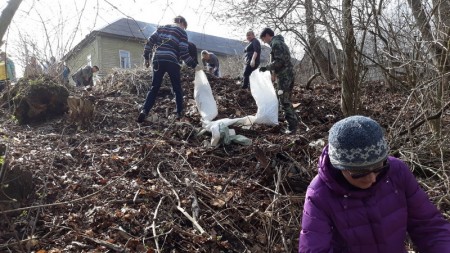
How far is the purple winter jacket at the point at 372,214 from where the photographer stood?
171cm

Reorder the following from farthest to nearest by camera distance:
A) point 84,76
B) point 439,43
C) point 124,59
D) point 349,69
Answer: point 124,59 → point 84,76 → point 349,69 → point 439,43

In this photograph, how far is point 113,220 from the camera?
3396 millimetres

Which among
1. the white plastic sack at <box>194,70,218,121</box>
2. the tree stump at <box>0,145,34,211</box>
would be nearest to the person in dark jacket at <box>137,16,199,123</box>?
the white plastic sack at <box>194,70,218,121</box>

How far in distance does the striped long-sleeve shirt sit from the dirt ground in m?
0.99

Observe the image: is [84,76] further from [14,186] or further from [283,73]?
[14,186]

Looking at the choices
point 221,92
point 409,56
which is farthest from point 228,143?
point 221,92

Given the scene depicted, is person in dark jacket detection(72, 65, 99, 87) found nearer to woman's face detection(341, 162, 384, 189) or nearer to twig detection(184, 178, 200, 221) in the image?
twig detection(184, 178, 200, 221)

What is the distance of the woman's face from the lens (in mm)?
1626

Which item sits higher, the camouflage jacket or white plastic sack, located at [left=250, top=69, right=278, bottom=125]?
the camouflage jacket

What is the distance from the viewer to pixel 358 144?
5.18 feet

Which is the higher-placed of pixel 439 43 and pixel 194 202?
pixel 439 43

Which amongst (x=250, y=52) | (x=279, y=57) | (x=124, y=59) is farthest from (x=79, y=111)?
(x=124, y=59)

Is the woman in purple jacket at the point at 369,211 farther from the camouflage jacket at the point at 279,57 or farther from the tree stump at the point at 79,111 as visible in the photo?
the tree stump at the point at 79,111

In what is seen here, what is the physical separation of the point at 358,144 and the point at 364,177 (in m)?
0.16
